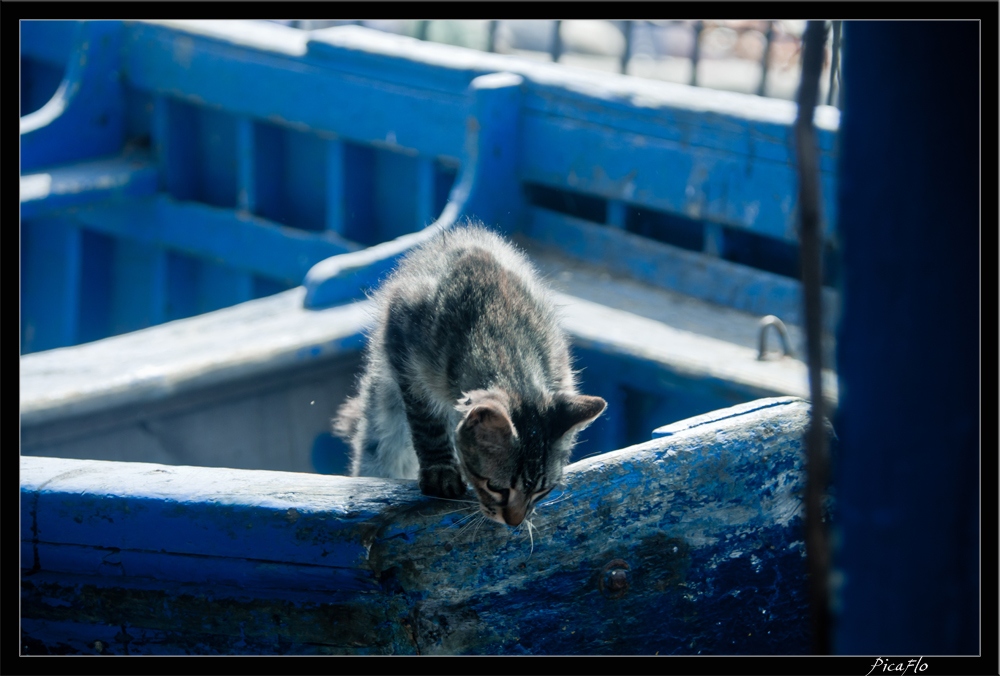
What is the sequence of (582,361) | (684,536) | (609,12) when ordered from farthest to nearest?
(582,361) < (684,536) < (609,12)

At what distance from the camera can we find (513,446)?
2.07 metres

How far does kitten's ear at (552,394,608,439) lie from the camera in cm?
217

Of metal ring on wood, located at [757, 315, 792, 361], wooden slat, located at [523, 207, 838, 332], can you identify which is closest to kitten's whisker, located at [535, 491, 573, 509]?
metal ring on wood, located at [757, 315, 792, 361]

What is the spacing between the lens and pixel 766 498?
6.87ft

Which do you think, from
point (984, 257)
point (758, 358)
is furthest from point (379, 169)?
point (984, 257)

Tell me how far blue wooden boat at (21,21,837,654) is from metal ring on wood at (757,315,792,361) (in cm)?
2

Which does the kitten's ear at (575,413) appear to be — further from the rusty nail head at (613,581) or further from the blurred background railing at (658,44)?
the blurred background railing at (658,44)

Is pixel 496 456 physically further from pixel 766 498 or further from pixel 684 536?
pixel 766 498

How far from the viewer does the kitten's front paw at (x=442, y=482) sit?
2.13 m

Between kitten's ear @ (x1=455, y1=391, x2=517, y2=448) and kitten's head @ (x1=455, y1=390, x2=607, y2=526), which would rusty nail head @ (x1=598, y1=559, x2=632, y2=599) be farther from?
kitten's ear @ (x1=455, y1=391, x2=517, y2=448)

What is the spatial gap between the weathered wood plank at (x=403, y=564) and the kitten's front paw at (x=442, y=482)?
108 mm

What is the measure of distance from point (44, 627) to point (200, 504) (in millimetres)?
466

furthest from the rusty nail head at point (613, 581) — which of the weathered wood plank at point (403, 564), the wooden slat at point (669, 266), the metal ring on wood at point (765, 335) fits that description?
the wooden slat at point (669, 266)

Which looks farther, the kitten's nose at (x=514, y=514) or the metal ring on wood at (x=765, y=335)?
the metal ring on wood at (x=765, y=335)
